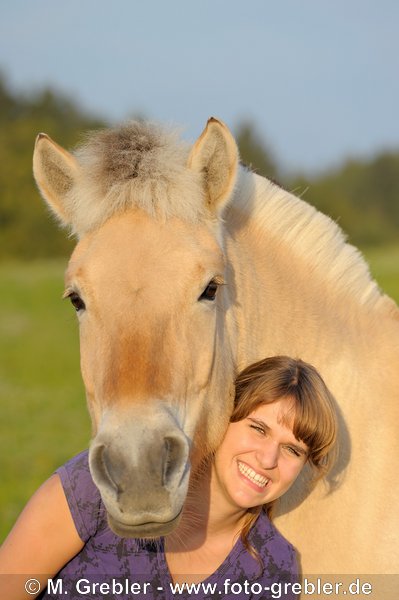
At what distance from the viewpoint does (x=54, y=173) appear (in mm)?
3676

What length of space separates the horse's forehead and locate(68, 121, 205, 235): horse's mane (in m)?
0.06

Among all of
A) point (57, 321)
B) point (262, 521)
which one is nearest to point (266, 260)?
point (262, 521)

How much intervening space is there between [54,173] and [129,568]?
181 cm

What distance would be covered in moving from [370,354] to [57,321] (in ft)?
72.2

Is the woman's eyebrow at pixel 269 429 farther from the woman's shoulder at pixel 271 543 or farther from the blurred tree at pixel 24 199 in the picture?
the blurred tree at pixel 24 199

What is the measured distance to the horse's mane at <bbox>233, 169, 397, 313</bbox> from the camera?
405cm

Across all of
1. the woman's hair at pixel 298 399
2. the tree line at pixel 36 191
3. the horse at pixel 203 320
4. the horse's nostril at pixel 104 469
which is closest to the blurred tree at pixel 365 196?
the tree line at pixel 36 191

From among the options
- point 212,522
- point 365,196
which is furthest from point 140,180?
point 365,196

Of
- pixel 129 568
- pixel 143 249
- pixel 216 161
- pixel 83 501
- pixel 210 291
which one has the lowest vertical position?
pixel 129 568

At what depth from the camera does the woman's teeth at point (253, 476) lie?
360 centimetres

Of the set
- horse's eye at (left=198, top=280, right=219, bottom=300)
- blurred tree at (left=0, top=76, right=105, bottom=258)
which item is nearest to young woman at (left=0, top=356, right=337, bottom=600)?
horse's eye at (left=198, top=280, right=219, bottom=300)

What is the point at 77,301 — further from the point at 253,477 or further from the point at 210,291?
the point at 253,477

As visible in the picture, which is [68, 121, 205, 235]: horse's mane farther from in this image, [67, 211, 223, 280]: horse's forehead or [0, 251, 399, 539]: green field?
[0, 251, 399, 539]: green field

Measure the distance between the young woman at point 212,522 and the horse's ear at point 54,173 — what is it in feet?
3.77
